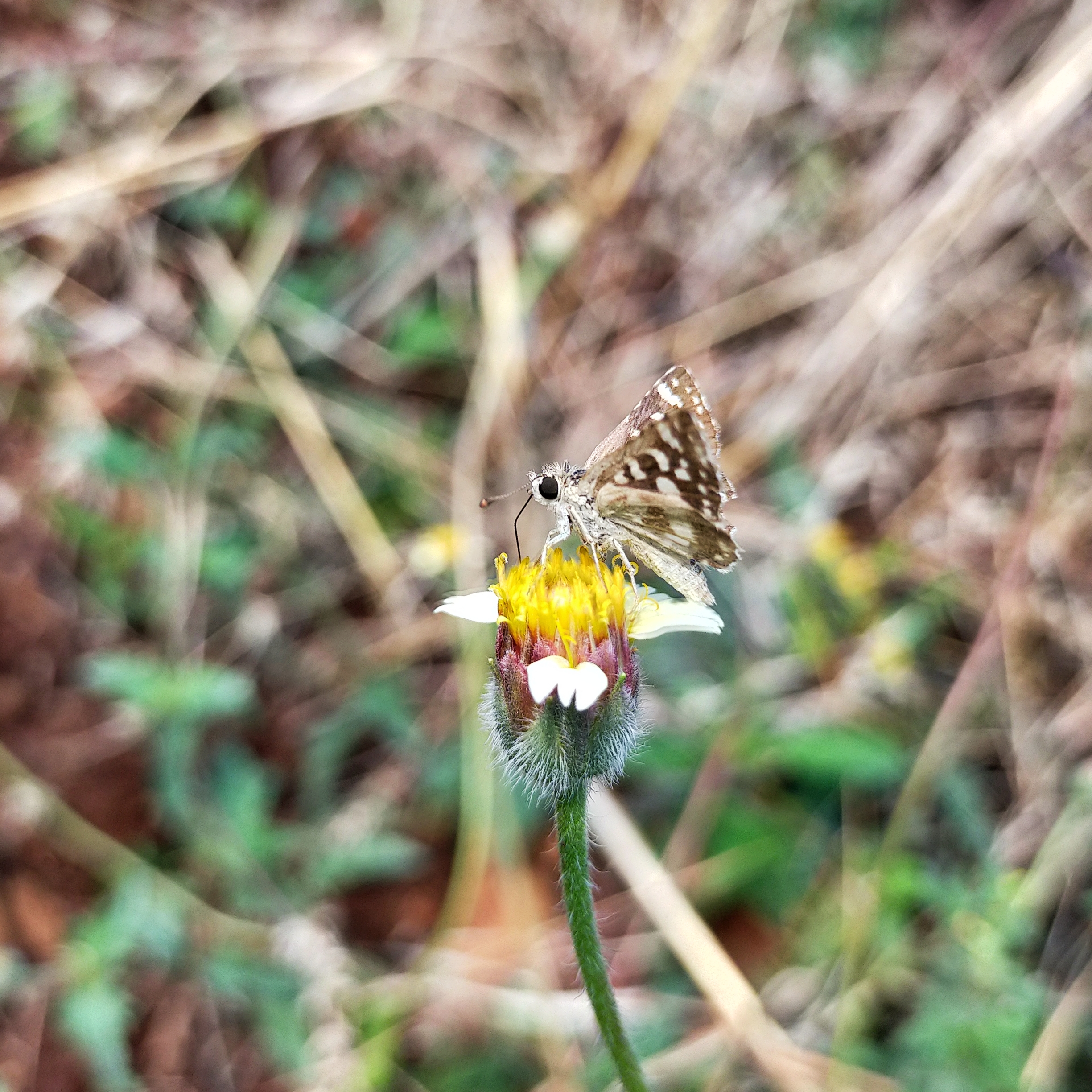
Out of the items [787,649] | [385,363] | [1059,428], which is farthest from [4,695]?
[1059,428]

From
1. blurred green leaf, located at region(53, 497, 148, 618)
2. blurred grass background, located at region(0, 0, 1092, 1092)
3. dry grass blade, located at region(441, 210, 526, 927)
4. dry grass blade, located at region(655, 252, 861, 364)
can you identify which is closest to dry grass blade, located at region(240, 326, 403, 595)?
blurred grass background, located at region(0, 0, 1092, 1092)

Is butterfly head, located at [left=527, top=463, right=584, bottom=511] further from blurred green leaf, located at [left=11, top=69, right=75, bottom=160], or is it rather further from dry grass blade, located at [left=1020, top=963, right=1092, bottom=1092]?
blurred green leaf, located at [left=11, top=69, right=75, bottom=160]

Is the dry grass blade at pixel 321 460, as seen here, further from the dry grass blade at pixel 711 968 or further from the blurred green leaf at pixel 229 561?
the dry grass blade at pixel 711 968

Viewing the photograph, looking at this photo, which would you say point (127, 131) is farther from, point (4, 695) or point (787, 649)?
point (787, 649)

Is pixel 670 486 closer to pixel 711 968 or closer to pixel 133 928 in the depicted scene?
pixel 711 968

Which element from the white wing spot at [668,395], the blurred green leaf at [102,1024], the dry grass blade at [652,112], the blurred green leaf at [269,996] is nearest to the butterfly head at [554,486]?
the white wing spot at [668,395]

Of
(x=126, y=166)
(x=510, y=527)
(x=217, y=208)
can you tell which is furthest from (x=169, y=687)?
(x=126, y=166)

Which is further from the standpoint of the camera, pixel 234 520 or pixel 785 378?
pixel 785 378

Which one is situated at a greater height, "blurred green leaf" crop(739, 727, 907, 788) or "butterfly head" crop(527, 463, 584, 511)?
"butterfly head" crop(527, 463, 584, 511)
